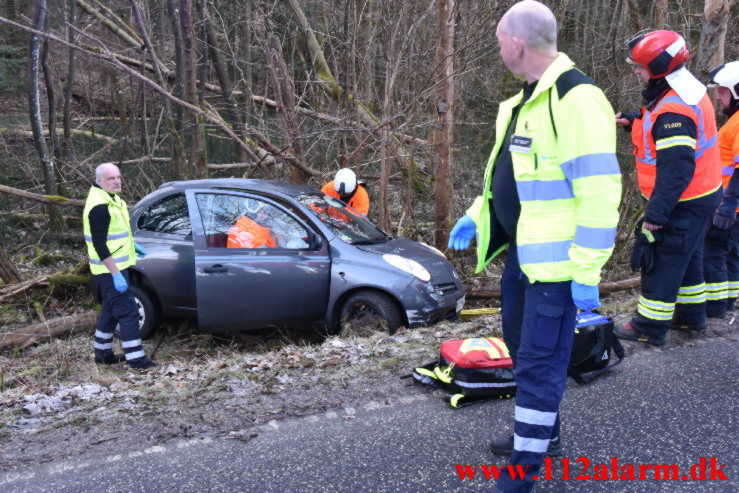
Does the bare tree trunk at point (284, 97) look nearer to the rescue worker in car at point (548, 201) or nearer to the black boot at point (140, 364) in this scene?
the black boot at point (140, 364)

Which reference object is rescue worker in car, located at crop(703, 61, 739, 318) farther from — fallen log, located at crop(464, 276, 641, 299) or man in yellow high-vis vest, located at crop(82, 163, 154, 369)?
man in yellow high-vis vest, located at crop(82, 163, 154, 369)

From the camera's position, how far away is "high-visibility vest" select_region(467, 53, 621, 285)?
2330 millimetres

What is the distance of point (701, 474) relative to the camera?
2.88 meters

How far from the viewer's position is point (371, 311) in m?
5.64

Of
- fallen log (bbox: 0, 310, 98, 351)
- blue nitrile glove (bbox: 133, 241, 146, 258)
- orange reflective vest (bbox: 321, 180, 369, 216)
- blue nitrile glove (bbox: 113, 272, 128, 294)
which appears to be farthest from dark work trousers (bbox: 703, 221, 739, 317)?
fallen log (bbox: 0, 310, 98, 351)

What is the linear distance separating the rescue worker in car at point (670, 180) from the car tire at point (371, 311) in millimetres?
1950

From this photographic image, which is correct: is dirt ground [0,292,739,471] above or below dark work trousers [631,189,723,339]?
below

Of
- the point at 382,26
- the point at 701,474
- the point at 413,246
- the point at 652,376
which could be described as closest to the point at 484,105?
the point at 382,26

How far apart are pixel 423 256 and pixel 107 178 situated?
3.05 meters

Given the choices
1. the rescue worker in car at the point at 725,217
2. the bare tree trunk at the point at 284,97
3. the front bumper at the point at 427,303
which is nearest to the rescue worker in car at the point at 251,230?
the front bumper at the point at 427,303

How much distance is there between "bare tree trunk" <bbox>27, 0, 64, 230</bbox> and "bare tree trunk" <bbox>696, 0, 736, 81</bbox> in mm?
9509

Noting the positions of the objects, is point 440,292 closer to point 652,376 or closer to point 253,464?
point 652,376

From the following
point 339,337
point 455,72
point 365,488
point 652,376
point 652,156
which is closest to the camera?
point 365,488

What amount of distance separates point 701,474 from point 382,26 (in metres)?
7.22
